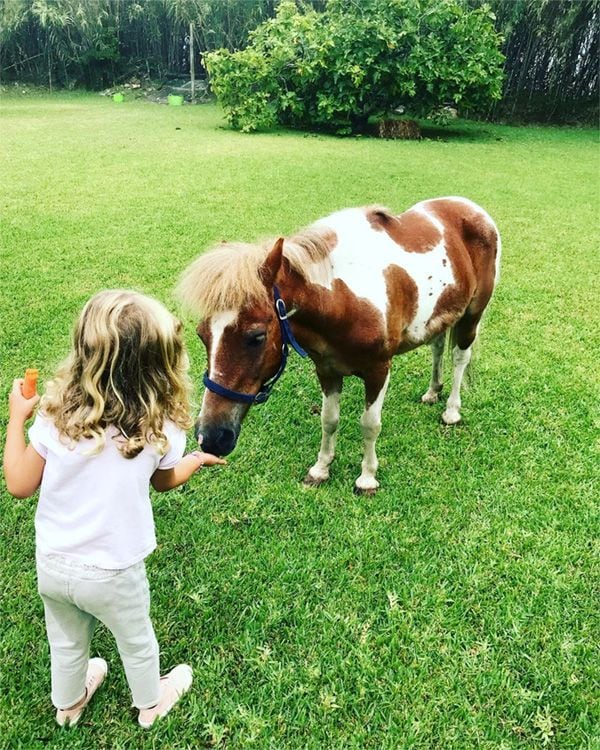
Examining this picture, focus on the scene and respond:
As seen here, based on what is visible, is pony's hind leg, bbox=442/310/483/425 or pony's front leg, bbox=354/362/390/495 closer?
pony's front leg, bbox=354/362/390/495

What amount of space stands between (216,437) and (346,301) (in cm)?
91

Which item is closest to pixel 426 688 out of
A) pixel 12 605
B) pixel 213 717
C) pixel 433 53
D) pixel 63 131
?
pixel 213 717

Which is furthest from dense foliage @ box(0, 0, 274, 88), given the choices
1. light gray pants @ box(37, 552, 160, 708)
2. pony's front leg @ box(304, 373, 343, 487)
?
light gray pants @ box(37, 552, 160, 708)

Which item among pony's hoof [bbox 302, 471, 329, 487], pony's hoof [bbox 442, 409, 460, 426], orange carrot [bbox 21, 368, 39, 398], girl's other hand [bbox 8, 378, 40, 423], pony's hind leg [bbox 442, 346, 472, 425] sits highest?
orange carrot [bbox 21, 368, 39, 398]

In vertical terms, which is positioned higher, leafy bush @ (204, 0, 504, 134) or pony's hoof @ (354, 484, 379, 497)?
leafy bush @ (204, 0, 504, 134)

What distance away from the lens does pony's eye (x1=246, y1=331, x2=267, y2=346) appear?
209 cm

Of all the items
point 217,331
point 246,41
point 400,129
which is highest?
point 246,41

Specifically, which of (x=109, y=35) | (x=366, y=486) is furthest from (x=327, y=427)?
(x=109, y=35)

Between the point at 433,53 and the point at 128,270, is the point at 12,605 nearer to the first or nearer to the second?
the point at 128,270

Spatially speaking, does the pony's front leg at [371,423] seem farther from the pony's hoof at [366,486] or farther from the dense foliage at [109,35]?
the dense foliage at [109,35]

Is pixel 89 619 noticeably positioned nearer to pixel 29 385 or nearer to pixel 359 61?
pixel 29 385

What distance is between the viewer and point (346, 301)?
2.57m

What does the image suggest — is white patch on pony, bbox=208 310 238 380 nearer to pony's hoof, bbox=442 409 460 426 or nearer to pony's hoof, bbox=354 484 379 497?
pony's hoof, bbox=354 484 379 497

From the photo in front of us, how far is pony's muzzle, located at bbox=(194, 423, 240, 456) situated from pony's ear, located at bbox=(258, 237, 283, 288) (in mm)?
593
